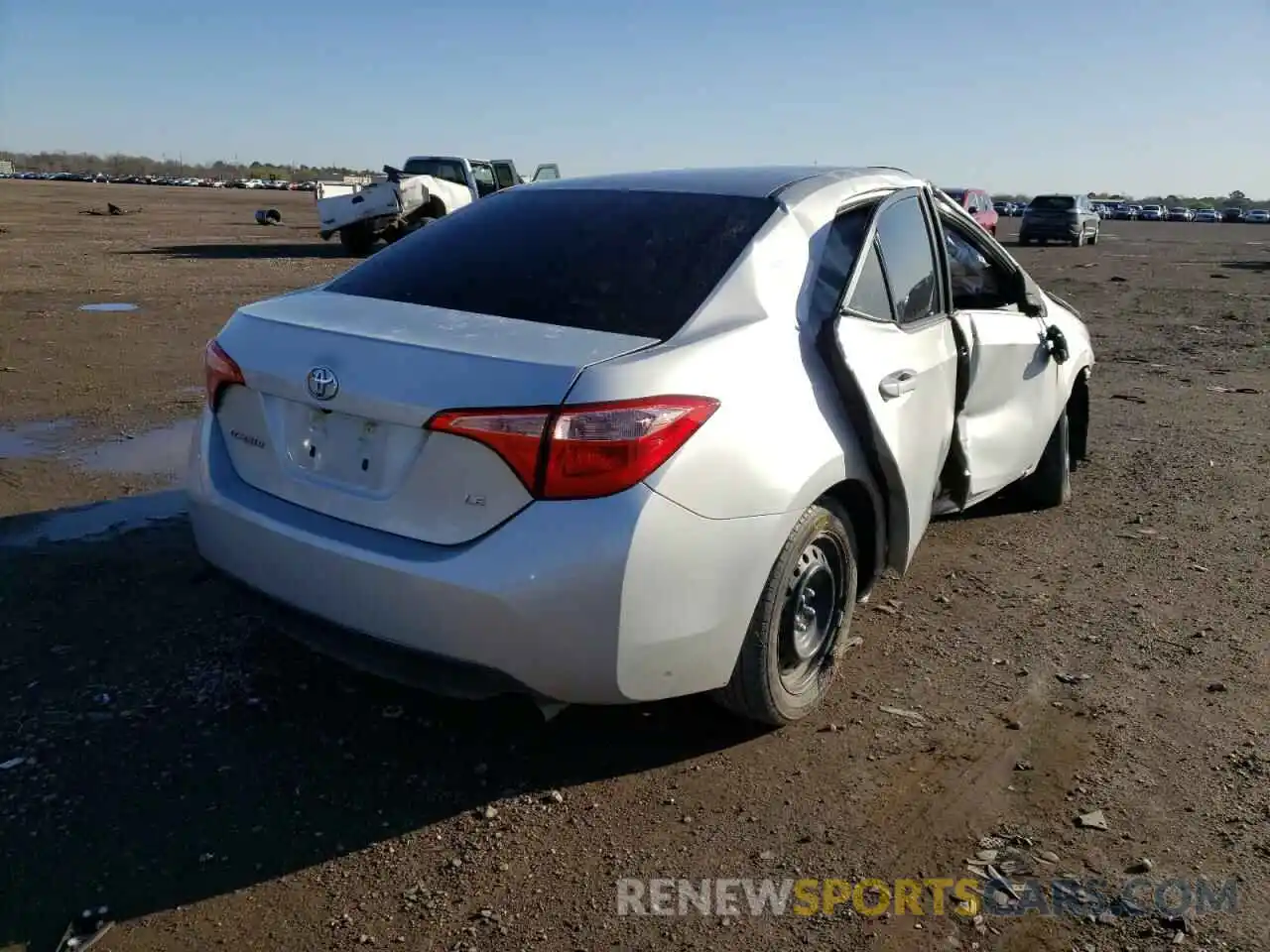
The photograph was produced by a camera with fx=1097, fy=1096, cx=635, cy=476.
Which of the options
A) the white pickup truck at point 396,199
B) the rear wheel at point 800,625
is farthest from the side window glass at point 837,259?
the white pickup truck at point 396,199

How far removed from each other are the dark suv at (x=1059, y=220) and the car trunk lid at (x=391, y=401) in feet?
115

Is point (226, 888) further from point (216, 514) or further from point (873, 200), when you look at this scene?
point (873, 200)

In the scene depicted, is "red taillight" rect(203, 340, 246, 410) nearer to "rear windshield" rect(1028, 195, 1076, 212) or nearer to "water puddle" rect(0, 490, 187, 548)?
"water puddle" rect(0, 490, 187, 548)

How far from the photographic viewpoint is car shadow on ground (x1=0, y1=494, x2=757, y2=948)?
8.95 feet

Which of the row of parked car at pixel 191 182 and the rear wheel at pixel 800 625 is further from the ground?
the row of parked car at pixel 191 182

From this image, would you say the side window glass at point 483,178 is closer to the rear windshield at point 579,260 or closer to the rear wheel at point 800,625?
the rear windshield at point 579,260

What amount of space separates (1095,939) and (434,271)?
264 centimetres

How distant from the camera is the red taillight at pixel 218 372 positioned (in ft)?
10.5

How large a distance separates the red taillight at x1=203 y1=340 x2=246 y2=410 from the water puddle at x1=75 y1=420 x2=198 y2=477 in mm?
2465

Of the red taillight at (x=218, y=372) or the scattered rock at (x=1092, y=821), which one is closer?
the scattered rock at (x=1092, y=821)

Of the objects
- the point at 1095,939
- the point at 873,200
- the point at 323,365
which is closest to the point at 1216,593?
the point at 873,200

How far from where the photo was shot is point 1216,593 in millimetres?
4758

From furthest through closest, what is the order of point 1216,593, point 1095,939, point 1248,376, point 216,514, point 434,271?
point 1248,376 < point 1216,593 < point 434,271 < point 216,514 < point 1095,939

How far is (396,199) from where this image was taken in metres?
21.5
